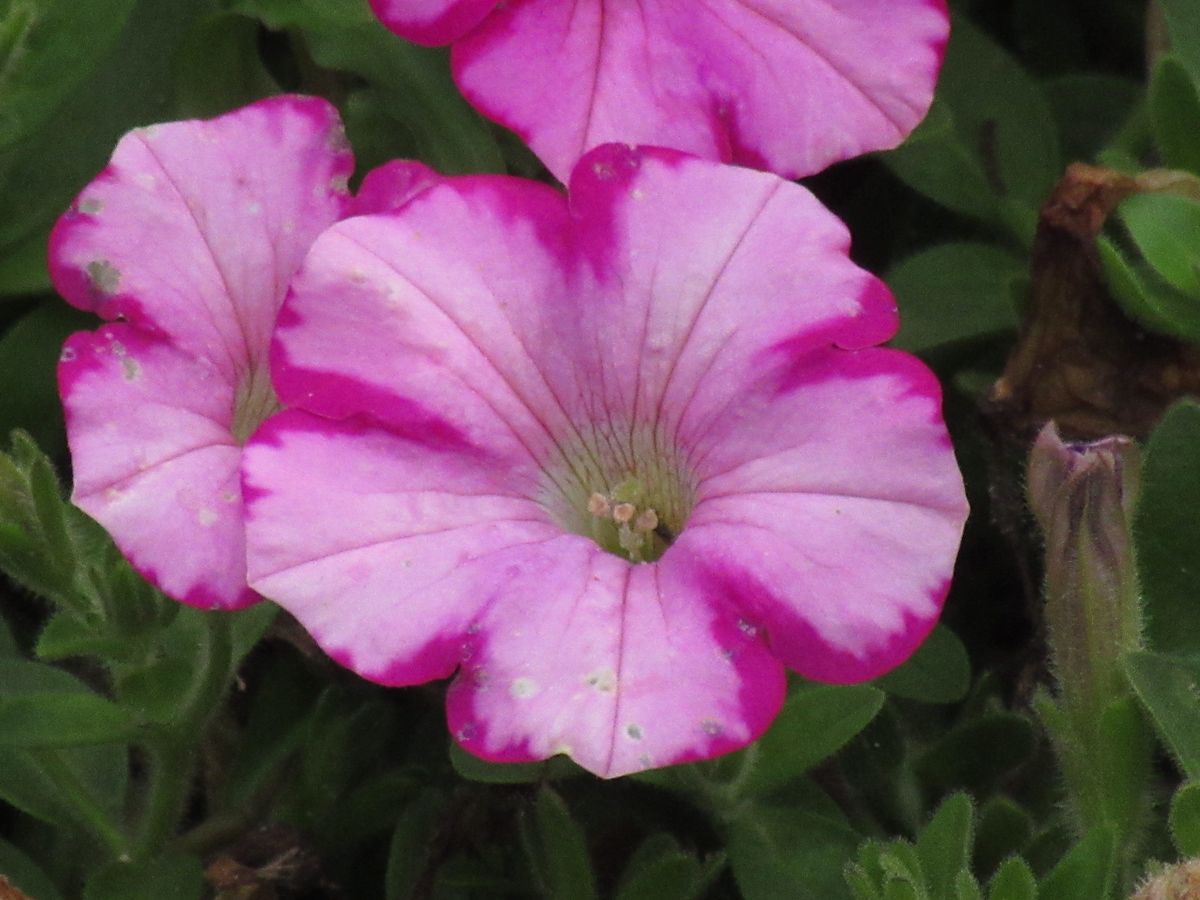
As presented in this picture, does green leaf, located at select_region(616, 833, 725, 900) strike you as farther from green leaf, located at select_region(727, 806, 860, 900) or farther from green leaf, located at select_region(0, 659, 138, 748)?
green leaf, located at select_region(0, 659, 138, 748)

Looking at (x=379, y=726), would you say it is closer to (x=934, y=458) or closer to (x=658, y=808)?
(x=658, y=808)

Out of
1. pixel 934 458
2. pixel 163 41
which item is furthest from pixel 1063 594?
pixel 163 41

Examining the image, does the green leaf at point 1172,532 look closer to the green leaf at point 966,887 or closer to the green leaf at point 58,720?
the green leaf at point 966,887

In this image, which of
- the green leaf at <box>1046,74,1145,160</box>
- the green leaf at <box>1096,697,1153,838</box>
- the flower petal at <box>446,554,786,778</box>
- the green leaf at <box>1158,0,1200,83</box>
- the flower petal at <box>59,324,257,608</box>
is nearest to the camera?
the flower petal at <box>446,554,786,778</box>

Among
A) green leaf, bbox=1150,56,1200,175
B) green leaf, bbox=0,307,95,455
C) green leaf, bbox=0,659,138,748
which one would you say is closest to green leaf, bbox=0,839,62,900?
green leaf, bbox=0,659,138,748

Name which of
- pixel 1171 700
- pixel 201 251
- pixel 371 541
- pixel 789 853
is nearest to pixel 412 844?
pixel 789 853

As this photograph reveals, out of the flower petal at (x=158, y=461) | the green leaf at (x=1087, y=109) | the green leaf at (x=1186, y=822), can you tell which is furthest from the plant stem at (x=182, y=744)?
the green leaf at (x=1087, y=109)

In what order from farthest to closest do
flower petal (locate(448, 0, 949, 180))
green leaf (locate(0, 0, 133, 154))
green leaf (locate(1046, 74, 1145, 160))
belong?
green leaf (locate(1046, 74, 1145, 160))
green leaf (locate(0, 0, 133, 154))
flower petal (locate(448, 0, 949, 180))
